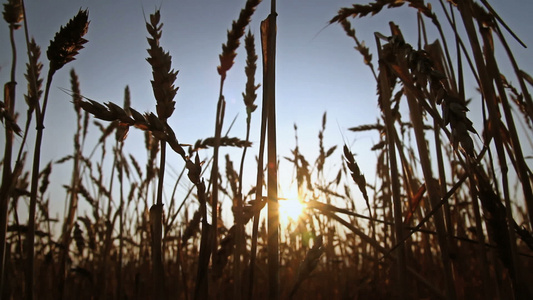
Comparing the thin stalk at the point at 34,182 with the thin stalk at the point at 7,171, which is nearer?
the thin stalk at the point at 34,182

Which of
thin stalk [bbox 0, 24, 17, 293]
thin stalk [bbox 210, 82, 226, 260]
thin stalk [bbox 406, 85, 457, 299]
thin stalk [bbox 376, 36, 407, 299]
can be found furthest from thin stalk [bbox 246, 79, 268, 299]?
thin stalk [bbox 0, 24, 17, 293]

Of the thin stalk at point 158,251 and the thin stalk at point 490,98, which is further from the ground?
the thin stalk at point 490,98

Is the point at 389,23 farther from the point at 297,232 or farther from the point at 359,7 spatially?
the point at 297,232

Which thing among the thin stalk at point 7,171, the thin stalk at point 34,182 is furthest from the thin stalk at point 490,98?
the thin stalk at point 7,171

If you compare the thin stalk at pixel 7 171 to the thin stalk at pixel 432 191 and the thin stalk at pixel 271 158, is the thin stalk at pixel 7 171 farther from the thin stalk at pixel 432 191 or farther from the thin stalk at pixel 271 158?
the thin stalk at pixel 432 191

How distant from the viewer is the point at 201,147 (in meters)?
1.20

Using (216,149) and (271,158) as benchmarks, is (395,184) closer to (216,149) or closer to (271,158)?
(271,158)

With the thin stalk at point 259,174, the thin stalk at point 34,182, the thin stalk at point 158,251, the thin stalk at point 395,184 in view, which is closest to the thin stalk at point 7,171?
the thin stalk at point 34,182

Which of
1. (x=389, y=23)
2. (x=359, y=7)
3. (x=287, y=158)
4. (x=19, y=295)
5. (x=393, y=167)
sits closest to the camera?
(x=393, y=167)

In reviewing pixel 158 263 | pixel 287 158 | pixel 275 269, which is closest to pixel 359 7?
pixel 275 269

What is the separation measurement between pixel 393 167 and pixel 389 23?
0.57 m

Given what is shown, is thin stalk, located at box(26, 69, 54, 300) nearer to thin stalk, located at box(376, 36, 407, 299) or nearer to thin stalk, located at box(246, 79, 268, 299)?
thin stalk, located at box(246, 79, 268, 299)

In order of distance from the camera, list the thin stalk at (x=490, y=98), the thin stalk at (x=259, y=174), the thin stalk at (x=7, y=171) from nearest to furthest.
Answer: the thin stalk at (x=490, y=98)
the thin stalk at (x=259, y=174)
the thin stalk at (x=7, y=171)

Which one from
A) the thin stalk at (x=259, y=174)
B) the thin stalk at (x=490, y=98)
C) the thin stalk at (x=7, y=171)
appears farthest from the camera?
the thin stalk at (x=7, y=171)
